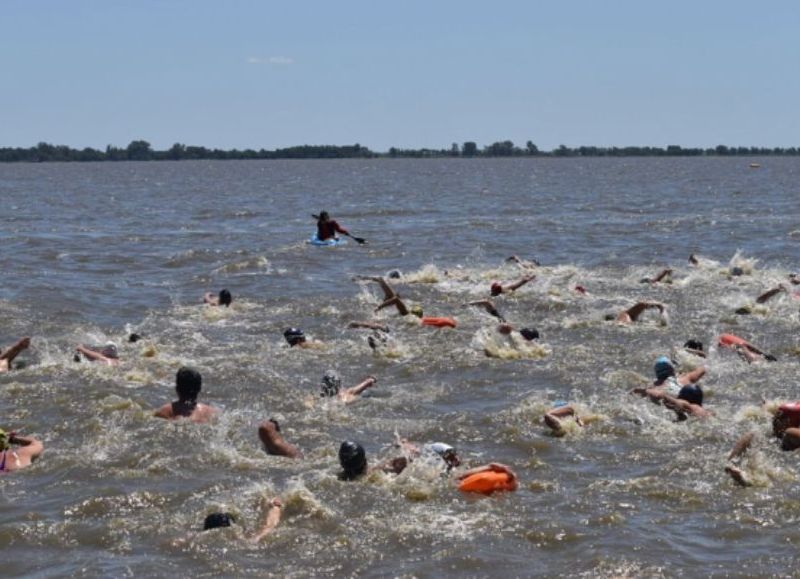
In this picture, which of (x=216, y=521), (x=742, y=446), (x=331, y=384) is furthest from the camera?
(x=331, y=384)

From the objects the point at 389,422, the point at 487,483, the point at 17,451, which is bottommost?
the point at 389,422

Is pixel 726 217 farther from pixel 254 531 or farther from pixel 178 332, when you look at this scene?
pixel 254 531

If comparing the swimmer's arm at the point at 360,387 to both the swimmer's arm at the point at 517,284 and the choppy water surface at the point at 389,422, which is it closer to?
the choppy water surface at the point at 389,422

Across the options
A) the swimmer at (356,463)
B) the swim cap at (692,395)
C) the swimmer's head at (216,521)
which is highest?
the swim cap at (692,395)

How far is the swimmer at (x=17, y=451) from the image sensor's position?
1283 cm

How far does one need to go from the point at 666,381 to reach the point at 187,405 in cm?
638

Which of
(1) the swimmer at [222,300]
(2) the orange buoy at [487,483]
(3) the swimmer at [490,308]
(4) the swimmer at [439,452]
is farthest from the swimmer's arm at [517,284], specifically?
(2) the orange buoy at [487,483]

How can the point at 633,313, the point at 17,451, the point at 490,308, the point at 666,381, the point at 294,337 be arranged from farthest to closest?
the point at 490,308 < the point at 633,313 < the point at 294,337 < the point at 666,381 < the point at 17,451

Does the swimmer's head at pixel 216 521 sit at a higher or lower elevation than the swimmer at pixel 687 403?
lower

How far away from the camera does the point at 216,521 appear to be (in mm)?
10875

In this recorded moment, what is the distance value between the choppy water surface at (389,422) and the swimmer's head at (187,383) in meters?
0.48

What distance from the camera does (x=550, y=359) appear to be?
63.0ft

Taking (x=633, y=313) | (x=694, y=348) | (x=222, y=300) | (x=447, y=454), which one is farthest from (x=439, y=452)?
(x=222, y=300)

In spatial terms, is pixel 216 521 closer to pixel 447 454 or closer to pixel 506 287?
pixel 447 454
